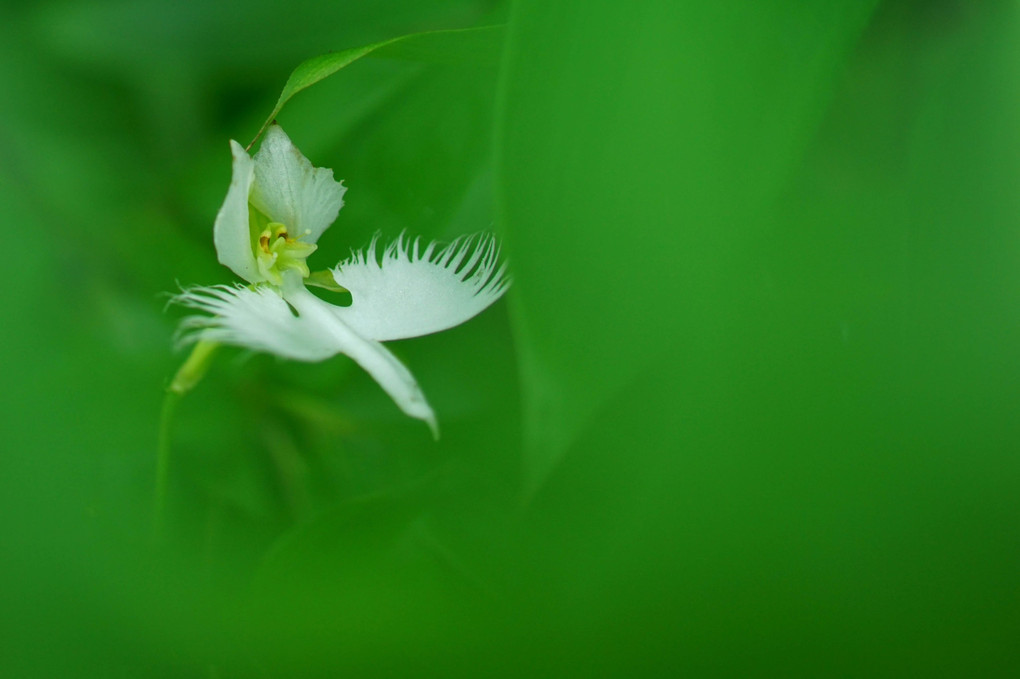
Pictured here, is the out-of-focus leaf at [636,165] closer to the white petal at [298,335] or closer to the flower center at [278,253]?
the white petal at [298,335]

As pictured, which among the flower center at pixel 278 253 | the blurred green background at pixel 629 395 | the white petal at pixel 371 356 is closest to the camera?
the blurred green background at pixel 629 395

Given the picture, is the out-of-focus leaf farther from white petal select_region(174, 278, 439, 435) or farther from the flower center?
the flower center

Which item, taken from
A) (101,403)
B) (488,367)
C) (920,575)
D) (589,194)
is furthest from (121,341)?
(920,575)

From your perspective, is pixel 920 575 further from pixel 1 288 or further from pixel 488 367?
pixel 1 288

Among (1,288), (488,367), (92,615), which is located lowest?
(92,615)

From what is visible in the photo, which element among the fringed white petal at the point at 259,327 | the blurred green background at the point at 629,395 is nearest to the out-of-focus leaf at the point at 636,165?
the blurred green background at the point at 629,395

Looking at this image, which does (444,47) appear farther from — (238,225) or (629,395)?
(629,395)

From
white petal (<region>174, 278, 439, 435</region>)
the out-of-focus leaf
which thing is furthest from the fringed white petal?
the out-of-focus leaf
